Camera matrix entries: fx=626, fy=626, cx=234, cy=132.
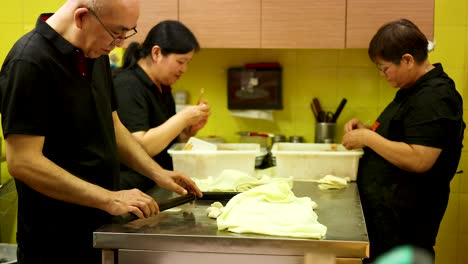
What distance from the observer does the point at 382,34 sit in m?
2.37

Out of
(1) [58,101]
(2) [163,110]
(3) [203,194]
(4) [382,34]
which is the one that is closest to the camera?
(1) [58,101]

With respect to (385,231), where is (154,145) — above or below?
above

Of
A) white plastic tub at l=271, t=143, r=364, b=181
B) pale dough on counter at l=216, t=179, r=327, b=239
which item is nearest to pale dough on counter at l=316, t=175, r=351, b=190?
white plastic tub at l=271, t=143, r=364, b=181

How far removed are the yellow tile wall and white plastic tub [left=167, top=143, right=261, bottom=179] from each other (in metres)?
0.81

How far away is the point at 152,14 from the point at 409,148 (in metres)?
1.34

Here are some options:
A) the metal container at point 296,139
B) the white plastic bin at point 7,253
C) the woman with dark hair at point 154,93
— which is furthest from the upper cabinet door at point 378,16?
the white plastic bin at point 7,253

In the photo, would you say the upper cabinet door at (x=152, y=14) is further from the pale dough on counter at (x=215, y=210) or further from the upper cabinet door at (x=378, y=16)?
the pale dough on counter at (x=215, y=210)

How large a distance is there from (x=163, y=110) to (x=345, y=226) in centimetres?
113

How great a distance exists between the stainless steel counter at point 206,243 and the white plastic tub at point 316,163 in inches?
25.5

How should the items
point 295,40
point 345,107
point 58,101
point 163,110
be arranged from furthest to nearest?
point 345,107 < point 295,40 < point 163,110 < point 58,101

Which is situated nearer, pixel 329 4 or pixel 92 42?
pixel 92 42

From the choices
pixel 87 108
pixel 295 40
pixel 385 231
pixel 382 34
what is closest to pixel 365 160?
pixel 385 231

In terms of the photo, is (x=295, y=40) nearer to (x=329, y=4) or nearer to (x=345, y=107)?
(x=329, y=4)

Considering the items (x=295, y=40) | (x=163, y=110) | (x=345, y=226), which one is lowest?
(x=345, y=226)
